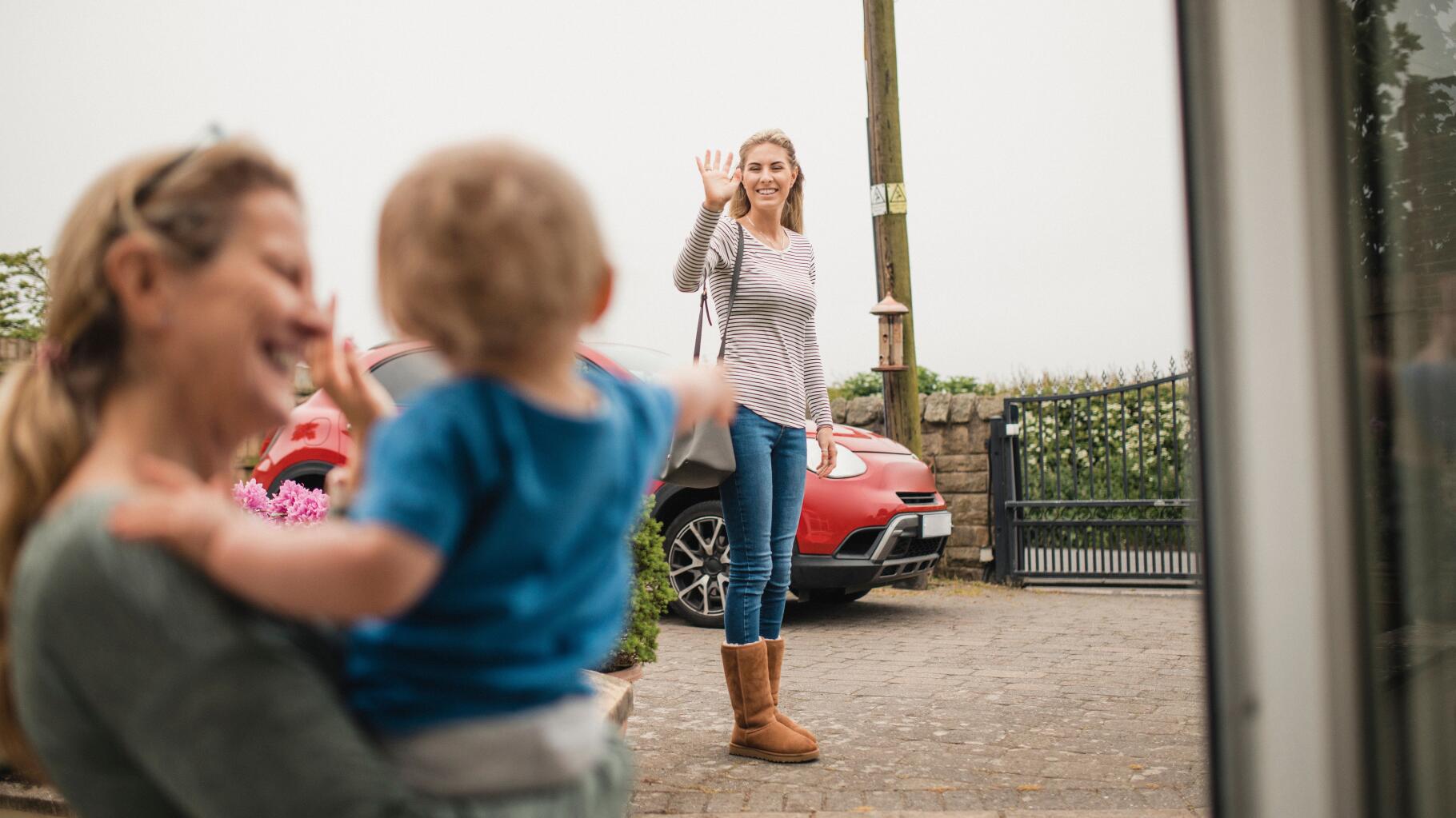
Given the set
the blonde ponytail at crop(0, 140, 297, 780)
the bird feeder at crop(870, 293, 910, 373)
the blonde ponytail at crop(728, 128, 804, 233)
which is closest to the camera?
the blonde ponytail at crop(0, 140, 297, 780)

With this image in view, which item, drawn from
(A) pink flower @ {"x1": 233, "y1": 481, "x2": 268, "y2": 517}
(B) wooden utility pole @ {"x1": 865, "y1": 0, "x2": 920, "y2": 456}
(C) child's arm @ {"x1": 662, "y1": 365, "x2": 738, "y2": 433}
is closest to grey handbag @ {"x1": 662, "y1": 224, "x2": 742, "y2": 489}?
(A) pink flower @ {"x1": 233, "y1": 481, "x2": 268, "y2": 517}

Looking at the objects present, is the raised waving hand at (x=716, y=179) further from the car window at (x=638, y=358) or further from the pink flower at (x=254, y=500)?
the car window at (x=638, y=358)

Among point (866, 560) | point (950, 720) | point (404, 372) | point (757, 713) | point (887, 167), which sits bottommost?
point (950, 720)

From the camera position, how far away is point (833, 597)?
8016 mm

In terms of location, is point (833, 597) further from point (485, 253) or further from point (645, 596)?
point (485, 253)

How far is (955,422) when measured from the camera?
10.2 metres

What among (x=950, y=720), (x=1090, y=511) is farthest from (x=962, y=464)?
(x=950, y=720)

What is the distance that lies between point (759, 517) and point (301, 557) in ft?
9.67

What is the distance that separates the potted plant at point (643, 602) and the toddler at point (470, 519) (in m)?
2.94

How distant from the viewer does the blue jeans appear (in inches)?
148

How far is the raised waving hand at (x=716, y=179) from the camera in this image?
3508 millimetres

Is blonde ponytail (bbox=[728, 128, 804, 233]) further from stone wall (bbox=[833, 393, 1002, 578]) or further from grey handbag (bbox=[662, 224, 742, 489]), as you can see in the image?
stone wall (bbox=[833, 393, 1002, 578])

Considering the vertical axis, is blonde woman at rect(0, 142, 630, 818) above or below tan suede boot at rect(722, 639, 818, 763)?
A: above

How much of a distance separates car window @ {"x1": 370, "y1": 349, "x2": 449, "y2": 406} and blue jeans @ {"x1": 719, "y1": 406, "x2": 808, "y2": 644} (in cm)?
243
